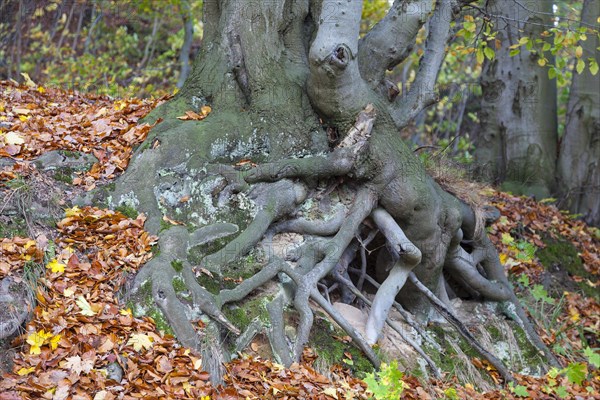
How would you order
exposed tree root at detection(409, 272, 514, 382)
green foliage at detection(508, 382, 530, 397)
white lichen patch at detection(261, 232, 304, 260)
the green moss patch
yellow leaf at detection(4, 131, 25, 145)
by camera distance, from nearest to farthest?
white lichen patch at detection(261, 232, 304, 260) → yellow leaf at detection(4, 131, 25, 145) → green foliage at detection(508, 382, 530, 397) → exposed tree root at detection(409, 272, 514, 382) → the green moss patch

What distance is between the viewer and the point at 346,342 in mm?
5758

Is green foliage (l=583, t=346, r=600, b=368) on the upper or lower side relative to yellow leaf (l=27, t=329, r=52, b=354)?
lower

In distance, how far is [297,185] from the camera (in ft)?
20.3

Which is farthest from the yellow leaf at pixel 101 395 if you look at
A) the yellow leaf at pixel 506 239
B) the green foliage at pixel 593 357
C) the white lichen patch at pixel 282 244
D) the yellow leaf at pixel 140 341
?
the yellow leaf at pixel 506 239

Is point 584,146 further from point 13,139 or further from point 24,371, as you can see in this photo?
point 24,371

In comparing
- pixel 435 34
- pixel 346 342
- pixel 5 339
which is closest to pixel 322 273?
pixel 346 342

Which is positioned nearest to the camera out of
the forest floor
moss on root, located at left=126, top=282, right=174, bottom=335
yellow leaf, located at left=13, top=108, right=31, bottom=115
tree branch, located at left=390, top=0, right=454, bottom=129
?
the forest floor

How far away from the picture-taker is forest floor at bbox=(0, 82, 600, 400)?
14.3 ft

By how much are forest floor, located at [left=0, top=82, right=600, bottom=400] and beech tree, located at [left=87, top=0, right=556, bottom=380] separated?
0.23 metres

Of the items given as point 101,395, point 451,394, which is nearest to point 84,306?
point 101,395

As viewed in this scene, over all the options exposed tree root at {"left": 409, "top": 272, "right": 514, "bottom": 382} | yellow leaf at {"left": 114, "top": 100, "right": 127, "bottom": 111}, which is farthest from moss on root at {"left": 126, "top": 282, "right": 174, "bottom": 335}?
yellow leaf at {"left": 114, "top": 100, "right": 127, "bottom": 111}

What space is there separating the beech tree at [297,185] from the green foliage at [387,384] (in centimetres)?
51

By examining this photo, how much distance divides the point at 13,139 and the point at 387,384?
382cm

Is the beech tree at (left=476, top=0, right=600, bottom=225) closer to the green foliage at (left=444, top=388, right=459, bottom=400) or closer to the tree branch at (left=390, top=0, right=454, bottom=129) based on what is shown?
the tree branch at (left=390, top=0, right=454, bottom=129)
